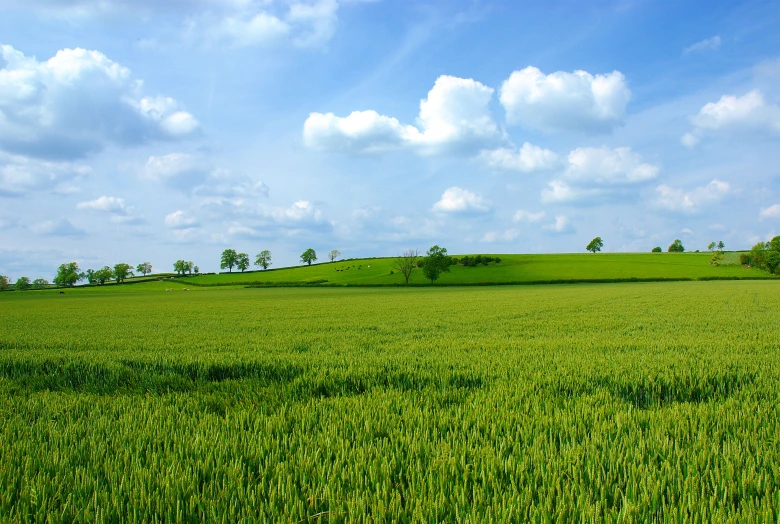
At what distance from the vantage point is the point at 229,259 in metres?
151

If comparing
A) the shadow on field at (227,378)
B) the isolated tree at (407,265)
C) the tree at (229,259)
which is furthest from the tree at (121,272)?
the shadow on field at (227,378)

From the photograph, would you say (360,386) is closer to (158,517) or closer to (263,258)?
(158,517)

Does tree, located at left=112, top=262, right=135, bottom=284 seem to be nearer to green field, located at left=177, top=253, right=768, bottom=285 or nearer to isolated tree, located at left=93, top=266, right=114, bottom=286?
isolated tree, located at left=93, top=266, right=114, bottom=286

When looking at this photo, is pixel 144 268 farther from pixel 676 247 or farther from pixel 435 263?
pixel 676 247

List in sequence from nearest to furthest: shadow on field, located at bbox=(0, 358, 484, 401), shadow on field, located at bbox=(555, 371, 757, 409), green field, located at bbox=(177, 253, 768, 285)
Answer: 1. shadow on field, located at bbox=(555, 371, 757, 409)
2. shadow on field, located at bbox=(0, 358, 484, 401)
3. green field, located at bbox=(177, 253, 768, 285)

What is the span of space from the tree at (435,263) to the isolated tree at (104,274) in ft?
342

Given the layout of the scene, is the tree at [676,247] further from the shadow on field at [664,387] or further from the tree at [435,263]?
the shadow on field at [664,387]

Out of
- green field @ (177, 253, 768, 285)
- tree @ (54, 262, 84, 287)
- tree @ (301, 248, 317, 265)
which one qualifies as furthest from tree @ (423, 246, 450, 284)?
tree @ (54, 262, 84, 287)

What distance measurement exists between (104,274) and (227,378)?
154 metres

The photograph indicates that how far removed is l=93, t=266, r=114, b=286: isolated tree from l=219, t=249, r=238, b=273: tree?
1294 inches

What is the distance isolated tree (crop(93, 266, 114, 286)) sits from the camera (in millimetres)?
133875

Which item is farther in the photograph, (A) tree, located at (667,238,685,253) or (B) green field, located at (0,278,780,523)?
(A) tree, located at (667,238,685,253)

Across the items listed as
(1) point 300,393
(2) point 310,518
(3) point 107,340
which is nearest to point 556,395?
(1) point 300,393

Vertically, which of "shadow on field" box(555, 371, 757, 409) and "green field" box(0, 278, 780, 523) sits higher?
"green field" box(0, 278, 780, 523)
